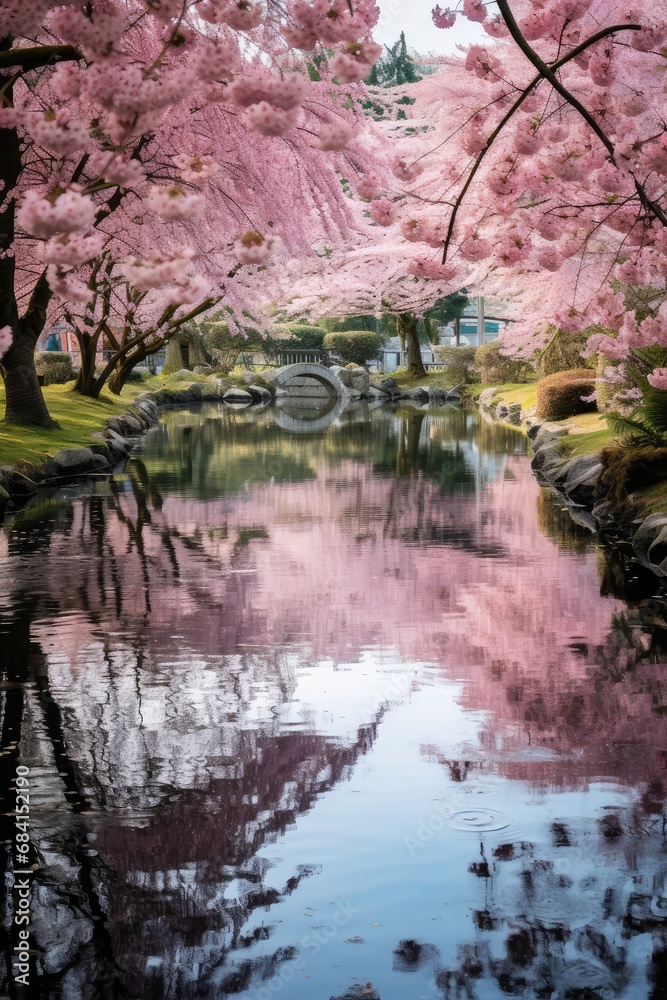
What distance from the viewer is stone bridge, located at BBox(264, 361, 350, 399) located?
202 feet

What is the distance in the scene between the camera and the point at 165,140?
674 inches

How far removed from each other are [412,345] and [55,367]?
20.2 metres

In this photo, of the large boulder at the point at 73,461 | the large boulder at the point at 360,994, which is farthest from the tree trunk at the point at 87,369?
the large boulder at the point at 360,994

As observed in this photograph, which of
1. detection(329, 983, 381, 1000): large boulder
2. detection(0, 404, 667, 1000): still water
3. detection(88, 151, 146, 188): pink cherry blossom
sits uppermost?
detection(88, 151, 146, 188): pink cherry blossom

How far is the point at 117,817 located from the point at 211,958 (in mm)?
1553

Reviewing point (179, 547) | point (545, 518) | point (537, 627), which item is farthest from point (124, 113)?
point (545, 518)

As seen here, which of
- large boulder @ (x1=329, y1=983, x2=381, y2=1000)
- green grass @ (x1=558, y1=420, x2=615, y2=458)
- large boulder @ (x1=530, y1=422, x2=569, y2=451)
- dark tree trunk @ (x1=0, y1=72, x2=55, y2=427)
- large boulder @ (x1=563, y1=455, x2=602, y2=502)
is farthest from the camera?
large boulder @ (x1=530, y1=422, x2=569, y2=451)

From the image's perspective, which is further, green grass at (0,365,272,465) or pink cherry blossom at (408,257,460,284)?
green grass at (0,365,272,465)

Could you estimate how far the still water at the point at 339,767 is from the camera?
4906 mm

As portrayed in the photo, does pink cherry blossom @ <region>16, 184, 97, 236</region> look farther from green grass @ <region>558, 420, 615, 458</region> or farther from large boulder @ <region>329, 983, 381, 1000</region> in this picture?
green grass @ <region>558, 420, 615, 458</region>

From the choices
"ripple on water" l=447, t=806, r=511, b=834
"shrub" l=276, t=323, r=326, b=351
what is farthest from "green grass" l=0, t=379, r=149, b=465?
"shrub" l=276, t=323, r=326, b=351

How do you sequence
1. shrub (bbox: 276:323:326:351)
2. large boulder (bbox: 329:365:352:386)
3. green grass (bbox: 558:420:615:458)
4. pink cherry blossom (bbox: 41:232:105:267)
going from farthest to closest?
shrub (bbox: 276:323:326:351)
large boulder (bbox: 329:365:352:386)
green grass (bbox: 558:420:615:458)
pink cherry blossom (bbox: 41:232:105:267)

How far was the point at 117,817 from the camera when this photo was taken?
20.5 feet

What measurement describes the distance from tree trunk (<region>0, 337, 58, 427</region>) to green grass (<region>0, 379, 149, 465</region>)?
0.26m
